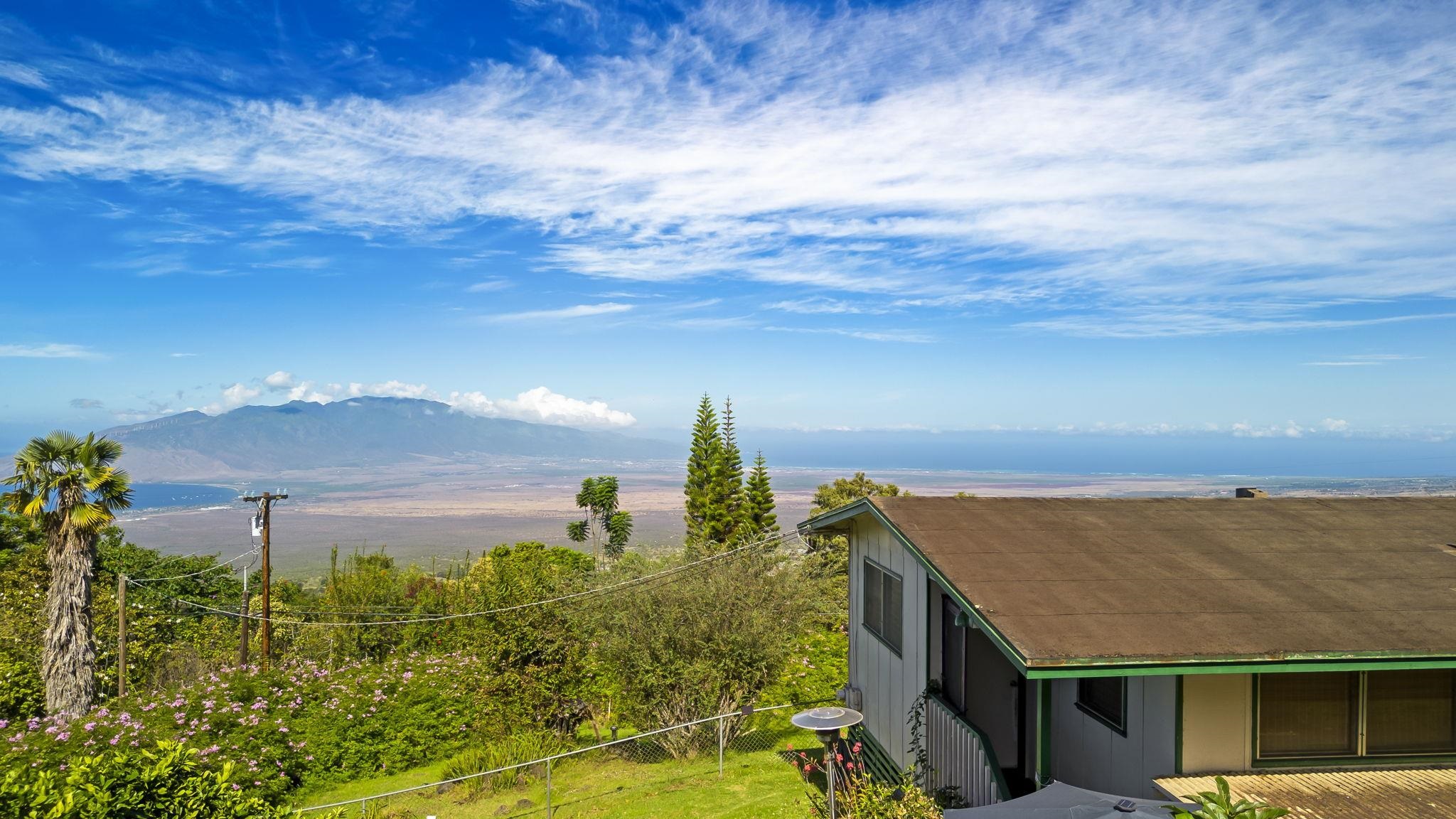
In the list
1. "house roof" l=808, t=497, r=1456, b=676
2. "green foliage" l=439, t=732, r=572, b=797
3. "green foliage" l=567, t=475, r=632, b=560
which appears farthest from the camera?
"green foliage" l=567, t=475, r=632, b=560

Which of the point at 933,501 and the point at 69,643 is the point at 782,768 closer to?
the point at 933,501

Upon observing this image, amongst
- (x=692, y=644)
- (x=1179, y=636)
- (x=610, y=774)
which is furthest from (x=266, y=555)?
(x=1179, y=636)

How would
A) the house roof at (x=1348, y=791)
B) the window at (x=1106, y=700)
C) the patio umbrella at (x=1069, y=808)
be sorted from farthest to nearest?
1. the window at (x=1106, y=700)
2. the house roof at (x=1348, y=791)
3. the patio umbrella at (x=1069, y=808)

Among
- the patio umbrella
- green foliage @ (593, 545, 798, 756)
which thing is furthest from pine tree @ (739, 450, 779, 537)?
the patio umbrella

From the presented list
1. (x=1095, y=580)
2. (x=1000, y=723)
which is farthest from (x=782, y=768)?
(x=1095, y=580)

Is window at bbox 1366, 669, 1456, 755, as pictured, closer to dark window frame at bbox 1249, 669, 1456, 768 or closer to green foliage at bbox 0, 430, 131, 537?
dark window frame at bbox 1249, 669, 1456, 768

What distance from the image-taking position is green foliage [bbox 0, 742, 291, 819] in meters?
6.48

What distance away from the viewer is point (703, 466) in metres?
54.2

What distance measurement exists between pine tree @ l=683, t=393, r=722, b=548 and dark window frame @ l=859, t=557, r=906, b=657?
3876cm

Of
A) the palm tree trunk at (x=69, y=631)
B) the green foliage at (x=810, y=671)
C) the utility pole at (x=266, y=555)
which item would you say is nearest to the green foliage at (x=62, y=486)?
the palm tree trunk at (x=69, y=631)

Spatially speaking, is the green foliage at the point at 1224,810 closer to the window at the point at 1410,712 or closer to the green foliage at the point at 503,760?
the window at the point at 1410,712

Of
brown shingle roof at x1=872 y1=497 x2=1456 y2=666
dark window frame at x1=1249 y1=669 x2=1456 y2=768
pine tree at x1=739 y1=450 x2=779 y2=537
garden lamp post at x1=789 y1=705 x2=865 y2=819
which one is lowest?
pine tree at x1=739 y1=450 x2=779 y2=537

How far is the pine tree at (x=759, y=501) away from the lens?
52094 millimetres

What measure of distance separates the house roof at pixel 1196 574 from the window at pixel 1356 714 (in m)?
0.60
